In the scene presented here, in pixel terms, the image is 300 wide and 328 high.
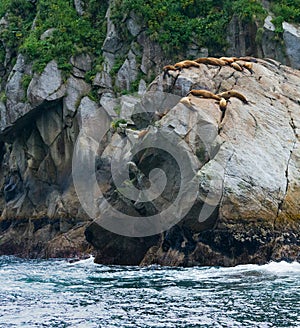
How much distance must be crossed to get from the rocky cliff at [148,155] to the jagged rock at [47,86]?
0.26 ft

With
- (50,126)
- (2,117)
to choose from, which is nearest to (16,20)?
(2,117)

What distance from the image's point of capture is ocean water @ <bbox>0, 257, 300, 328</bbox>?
14.5 meters

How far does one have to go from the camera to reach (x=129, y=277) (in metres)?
22.5

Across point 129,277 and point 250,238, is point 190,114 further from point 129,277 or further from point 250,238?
point 129,277

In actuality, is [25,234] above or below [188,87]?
below

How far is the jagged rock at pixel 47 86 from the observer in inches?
1624

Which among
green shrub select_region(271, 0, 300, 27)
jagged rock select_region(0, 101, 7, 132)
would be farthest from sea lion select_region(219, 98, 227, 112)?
jagged rock select_region(0, 101, 7, 132)

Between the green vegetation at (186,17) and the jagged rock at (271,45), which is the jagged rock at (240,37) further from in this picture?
the jagged rock at (271,45)

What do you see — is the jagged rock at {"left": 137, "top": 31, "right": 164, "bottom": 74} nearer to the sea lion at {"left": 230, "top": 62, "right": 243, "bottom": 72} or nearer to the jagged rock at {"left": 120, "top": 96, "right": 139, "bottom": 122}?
the jagged rock at {"left": 120, "top": 96, "right": 139, "bottom": 122}

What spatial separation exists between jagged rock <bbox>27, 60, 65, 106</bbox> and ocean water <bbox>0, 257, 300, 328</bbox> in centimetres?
1912

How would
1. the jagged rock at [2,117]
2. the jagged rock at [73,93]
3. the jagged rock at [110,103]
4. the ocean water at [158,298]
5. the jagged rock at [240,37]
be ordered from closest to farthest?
the ocean water at [158,298]
the jagged rock at [240,37]
the jagged rock at [110,103]
the jagged rock at [73,93]
the jagged rock at [2,117]

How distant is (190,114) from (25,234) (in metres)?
19.9

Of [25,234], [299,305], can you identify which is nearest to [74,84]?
[25,234]

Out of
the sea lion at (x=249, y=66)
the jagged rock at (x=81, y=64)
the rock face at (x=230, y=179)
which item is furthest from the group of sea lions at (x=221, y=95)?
the jagged rock at (x=81, y=64)
